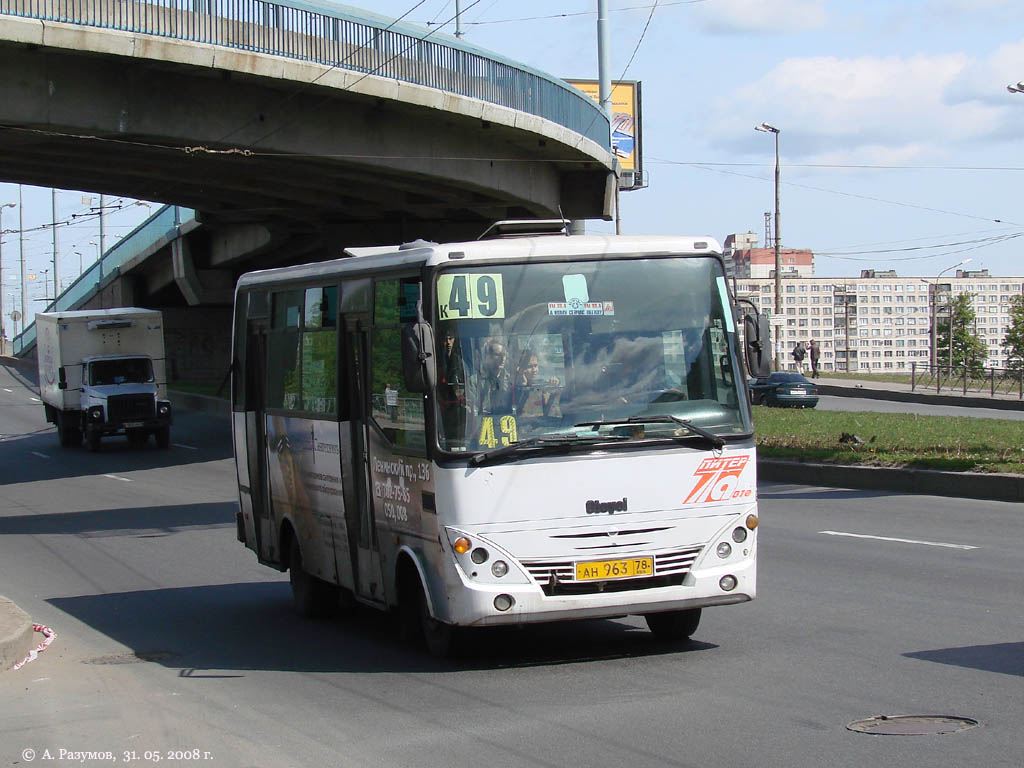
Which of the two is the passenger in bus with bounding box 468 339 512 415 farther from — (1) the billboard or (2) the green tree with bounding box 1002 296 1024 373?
(2) the green tree with bounding box 1002 296 1024 373

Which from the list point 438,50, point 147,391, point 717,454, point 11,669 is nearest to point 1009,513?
point 717,454

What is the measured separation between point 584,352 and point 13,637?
433 centimetres

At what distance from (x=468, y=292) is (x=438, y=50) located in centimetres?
1871

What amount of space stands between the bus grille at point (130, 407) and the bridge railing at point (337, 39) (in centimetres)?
1439

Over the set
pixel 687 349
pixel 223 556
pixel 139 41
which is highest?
pixel 139 41

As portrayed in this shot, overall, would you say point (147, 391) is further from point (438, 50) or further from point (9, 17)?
point (9, 17)

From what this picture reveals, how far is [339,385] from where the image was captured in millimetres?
9672

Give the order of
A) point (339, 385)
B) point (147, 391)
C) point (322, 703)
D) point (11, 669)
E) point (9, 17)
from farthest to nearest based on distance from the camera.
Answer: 1. point (147, 391)
2. point (9, 17)
3. point (339, 385)
4. point (11, 669)
5. point (322, 703)

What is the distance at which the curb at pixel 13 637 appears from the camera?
8.95m

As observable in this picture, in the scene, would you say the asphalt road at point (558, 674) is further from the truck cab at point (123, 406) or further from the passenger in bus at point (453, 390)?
the truck cab at point (123, 406)

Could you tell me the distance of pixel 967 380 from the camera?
4503 centimetres

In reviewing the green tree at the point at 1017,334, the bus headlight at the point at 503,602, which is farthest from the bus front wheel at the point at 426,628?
the green tree at the point at 1017,334

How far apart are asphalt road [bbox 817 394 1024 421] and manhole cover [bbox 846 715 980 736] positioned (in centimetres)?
2950

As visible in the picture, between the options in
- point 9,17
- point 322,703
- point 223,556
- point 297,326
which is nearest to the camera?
point 322,703
